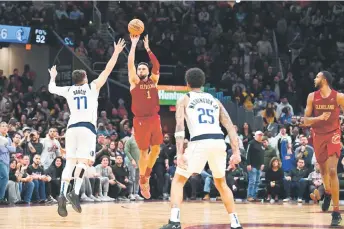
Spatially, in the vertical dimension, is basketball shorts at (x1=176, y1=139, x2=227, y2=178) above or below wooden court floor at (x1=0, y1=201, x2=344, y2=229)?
above

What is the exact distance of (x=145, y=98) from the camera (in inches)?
569

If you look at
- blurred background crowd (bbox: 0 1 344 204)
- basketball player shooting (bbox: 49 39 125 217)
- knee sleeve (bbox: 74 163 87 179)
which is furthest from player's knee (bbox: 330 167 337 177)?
blurred background crowd (bbox: 0 1 344 204)

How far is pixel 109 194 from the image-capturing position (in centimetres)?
2159

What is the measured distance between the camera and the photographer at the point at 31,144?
2048 cm

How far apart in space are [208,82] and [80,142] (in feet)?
51.3

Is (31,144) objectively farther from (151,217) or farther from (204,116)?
(204,116)

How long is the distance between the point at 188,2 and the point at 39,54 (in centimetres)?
641

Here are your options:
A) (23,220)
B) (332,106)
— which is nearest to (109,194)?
(23,220)

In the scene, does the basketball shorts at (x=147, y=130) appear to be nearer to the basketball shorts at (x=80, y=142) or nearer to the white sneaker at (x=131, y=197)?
the basketball shorts at (x=80, y=142)

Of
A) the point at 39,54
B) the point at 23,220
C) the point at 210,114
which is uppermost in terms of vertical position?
the point at 39,54

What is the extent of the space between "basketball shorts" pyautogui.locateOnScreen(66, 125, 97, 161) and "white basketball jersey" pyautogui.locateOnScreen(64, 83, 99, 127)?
0.50 ft

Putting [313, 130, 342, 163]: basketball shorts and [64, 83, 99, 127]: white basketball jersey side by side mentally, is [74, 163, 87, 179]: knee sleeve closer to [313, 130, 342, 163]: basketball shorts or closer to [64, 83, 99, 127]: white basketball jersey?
[64, 83, 99, 127]: white basketball jersey

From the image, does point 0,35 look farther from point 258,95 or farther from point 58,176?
point 258,95

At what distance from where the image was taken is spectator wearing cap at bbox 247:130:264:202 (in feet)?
71.2
